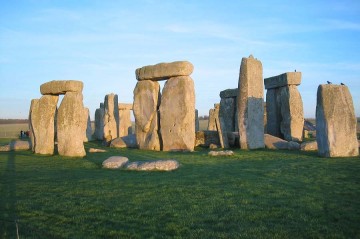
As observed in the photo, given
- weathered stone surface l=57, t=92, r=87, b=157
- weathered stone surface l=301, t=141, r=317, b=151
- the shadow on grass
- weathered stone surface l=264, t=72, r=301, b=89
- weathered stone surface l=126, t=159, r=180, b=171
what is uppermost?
weathered stone surface l=264, t=72, r=301, b=89

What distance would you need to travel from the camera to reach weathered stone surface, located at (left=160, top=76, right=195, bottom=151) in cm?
1426

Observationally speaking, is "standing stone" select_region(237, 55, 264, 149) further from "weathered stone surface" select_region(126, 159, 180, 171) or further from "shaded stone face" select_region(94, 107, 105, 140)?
"shaded stone face" select_region(94, 107, 105, 140)

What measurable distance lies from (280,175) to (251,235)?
3.95 meters

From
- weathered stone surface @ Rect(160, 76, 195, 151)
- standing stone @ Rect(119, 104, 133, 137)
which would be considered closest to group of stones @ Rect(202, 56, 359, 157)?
weathered stone surface @ Rect(160, 76, 195, 151)

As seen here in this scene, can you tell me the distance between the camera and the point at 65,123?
12102 mm

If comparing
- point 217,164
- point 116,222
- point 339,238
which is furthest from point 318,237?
point 217,164

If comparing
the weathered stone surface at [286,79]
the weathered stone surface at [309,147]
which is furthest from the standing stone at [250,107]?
the weathered stone surface at [286,79]

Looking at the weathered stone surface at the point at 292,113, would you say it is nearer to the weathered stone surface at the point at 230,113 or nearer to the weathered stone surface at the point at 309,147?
the weathered stone surface at the point at 230,113

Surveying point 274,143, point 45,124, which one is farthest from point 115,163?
point 274,143

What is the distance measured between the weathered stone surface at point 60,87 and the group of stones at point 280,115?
615 cm

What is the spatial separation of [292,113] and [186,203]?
526 inches

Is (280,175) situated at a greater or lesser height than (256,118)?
lesser

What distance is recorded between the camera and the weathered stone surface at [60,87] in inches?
478

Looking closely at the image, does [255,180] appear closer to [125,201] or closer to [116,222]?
[125,201]
